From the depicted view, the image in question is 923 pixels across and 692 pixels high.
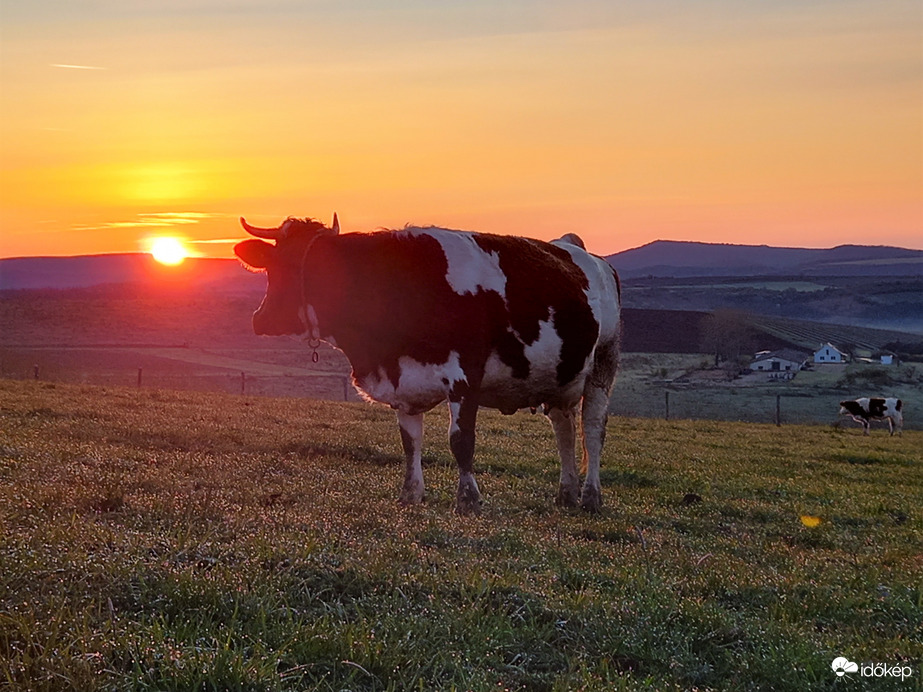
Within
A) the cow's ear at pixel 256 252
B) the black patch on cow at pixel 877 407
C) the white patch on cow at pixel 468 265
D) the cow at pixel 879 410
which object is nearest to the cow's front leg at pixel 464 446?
the white patch on cow at pixel 468 265

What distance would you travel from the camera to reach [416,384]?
10.6 m

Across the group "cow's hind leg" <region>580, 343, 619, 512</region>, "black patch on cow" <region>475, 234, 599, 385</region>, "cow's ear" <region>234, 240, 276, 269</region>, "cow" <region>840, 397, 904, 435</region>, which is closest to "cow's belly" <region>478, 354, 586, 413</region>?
"black patch on cow" <region>475, 234, 599, 385</region>

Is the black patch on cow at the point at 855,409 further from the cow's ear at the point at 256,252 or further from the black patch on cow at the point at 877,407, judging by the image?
the cow's ear at the point at 256,252

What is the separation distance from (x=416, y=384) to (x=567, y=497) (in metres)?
2.82

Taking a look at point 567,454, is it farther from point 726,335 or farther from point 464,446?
point 726,335

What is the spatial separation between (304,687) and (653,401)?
233 ft

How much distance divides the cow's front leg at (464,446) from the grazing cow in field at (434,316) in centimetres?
1

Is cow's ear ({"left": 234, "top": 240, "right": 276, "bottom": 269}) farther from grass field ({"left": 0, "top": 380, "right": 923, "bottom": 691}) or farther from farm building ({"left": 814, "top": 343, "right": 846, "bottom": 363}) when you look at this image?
farm building ({"left": 814, "top": 343, "right": 846, "bottom": 363})

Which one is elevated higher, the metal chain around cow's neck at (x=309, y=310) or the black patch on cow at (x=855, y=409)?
the metal chain around cow's neck at (x=309, y=310)

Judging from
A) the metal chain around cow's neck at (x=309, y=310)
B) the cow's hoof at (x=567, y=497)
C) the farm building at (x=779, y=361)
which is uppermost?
the metal chain around cow's neck at (x=309, y=310)

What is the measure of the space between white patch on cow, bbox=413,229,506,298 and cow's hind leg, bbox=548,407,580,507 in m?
2.38

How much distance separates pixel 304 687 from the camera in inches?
174

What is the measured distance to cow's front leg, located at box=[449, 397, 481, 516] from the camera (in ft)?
34.3

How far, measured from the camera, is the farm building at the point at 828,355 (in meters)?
123
